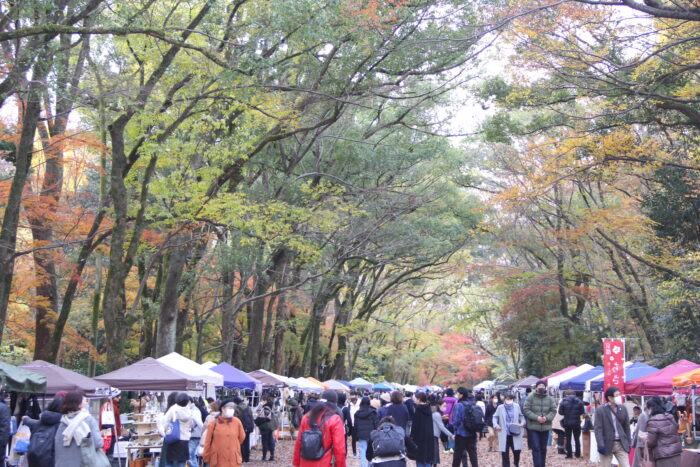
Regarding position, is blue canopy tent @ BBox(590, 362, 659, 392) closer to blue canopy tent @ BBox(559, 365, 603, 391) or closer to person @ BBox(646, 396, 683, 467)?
blue canopy tent @ BBox(559, 365, 603, 391)

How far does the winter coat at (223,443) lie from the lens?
29.7ft

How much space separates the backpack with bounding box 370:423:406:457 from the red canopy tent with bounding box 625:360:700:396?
7415mm

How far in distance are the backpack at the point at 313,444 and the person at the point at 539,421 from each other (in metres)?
5.34

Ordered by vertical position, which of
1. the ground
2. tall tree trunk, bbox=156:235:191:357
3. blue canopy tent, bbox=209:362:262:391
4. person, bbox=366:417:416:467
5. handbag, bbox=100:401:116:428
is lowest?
the ground

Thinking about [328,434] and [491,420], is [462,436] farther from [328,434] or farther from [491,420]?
[491,420]

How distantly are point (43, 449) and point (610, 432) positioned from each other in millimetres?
7571

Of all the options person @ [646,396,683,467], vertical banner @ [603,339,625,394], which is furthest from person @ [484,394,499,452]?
person @ [646,396,683,467]

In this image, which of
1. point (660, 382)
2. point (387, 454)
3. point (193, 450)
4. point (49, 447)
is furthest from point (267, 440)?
point (49, 447)

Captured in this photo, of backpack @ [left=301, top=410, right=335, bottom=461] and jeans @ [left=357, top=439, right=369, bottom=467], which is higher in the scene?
backpack @ [left=301, top=410, right=335, bottom=461]

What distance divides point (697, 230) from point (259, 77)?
11887 mm

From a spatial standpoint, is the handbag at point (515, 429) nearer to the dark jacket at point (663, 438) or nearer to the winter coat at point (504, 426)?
the winter coat at point (504, 426)

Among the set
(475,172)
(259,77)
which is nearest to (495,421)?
(259,77)

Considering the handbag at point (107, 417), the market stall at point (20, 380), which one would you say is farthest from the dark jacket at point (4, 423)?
the handbag at point (107, 417)

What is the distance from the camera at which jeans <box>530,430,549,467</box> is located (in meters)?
11.6
